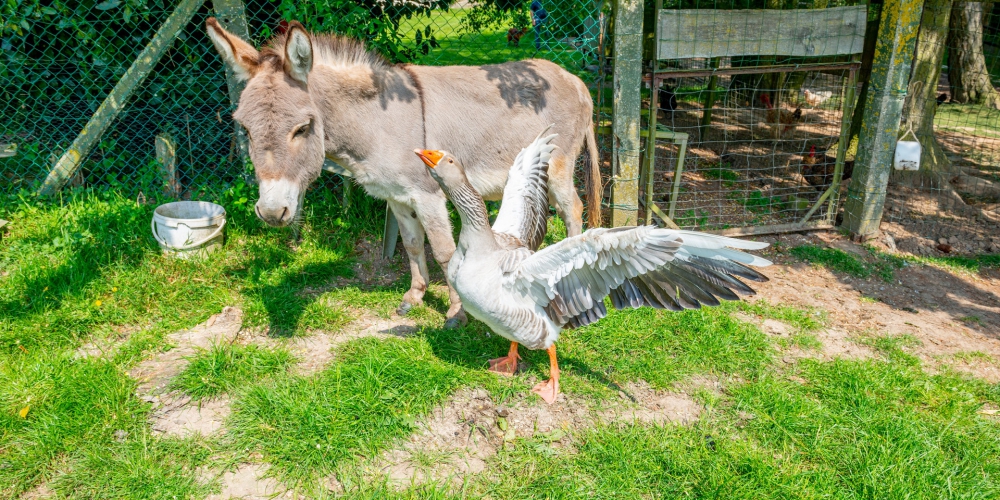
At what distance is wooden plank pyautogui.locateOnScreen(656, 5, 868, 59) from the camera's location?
462 cm

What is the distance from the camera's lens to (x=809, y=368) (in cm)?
351

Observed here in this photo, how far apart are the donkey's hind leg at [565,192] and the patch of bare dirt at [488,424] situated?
1.39m

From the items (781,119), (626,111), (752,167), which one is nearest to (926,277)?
(752,167)

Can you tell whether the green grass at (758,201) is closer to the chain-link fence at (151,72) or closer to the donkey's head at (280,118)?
the chain-link fence at (151,72)

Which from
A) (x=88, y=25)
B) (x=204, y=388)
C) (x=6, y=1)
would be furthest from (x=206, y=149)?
(x=204, y=388)

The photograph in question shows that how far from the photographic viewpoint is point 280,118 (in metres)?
3.21

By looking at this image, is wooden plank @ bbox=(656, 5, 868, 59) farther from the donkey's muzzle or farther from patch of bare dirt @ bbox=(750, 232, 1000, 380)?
the donkey's muzzle

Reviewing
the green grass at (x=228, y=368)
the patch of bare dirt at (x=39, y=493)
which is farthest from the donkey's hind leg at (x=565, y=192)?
the patch of bare dirt at (x=39, y=493)

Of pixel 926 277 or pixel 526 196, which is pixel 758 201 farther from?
pixel 526 196

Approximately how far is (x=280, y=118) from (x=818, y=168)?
5.37 m

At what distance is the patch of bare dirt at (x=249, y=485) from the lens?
8.48ft

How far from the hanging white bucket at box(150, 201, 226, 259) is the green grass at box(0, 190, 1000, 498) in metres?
0.14

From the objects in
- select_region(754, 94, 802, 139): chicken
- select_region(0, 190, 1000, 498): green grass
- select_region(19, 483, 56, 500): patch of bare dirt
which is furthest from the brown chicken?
select_region(19, 483, 56, 500): patch of bare dirt

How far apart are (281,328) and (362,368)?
819 mm
